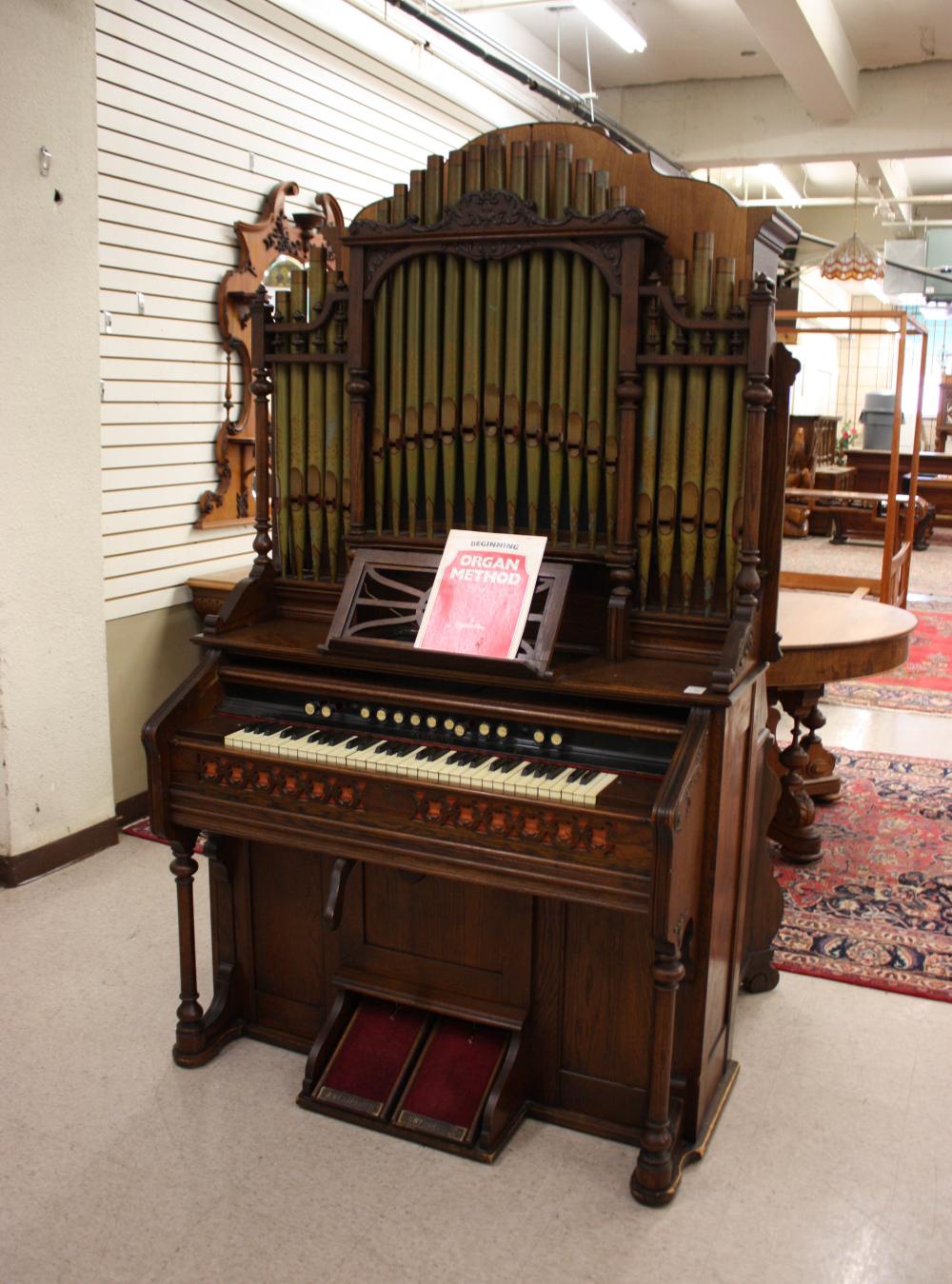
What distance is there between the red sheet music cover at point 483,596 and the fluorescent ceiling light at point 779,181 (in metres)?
10.6

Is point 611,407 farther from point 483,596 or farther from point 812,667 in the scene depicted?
point 812,667

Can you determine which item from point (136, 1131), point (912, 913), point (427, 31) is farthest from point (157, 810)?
point (427, 31)

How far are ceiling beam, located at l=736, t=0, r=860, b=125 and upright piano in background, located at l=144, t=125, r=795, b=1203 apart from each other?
4.04 metres

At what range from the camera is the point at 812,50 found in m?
6.66

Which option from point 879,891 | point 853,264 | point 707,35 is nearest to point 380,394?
point 879,891

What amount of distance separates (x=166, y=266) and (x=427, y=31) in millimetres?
2655

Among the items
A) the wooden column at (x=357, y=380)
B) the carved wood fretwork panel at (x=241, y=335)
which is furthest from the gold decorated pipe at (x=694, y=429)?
the carved wood fretwork panel at (x=241, y=335)

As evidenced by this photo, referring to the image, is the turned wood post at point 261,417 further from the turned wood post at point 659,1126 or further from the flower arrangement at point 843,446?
the flower arrangement at point 843,446

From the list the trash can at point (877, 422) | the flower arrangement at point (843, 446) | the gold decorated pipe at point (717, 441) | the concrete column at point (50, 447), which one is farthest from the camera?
the trash can at point (877, 422)

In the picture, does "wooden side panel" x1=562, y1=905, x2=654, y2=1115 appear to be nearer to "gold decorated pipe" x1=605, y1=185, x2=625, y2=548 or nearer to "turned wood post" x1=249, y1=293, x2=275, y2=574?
"gold decorated pipe" x1=605, y1=185, x2=625, y2=548

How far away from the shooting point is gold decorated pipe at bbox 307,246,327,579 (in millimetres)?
2996

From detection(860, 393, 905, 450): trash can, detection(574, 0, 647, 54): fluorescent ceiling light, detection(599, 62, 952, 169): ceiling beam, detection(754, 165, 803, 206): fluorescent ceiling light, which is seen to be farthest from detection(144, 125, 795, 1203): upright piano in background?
detection(860, 393, 905, 450): trash can

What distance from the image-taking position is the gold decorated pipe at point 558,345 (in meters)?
2.65

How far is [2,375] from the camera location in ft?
12.4
